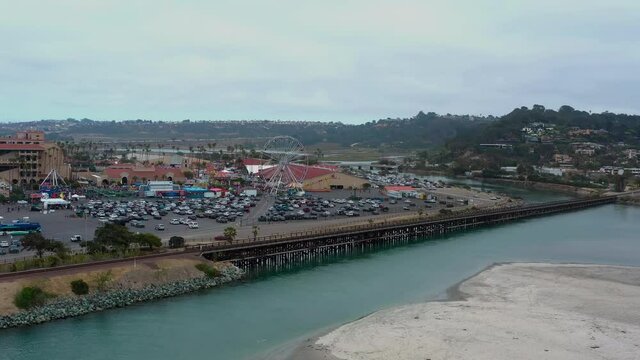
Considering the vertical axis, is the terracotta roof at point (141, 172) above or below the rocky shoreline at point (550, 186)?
above

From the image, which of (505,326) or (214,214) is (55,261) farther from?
(214,214)

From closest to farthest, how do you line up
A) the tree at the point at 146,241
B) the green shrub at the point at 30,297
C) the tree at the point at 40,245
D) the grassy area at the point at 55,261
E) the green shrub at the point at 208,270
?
the green shrub at the point at 30,297 → the grassy area at the point at 55,261 → the tree at the point at 40,245 → the green shrub at the point at 208,270 → the tree at the point at 146,241

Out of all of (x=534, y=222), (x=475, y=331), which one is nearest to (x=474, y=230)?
(x=534, y=222)

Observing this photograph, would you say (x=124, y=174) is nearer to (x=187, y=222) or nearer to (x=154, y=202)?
(x=154, y=202)

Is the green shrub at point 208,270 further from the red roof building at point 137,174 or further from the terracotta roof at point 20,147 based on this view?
the terracotta roof at point 20,147

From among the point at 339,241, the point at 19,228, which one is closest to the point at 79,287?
the point at 19,228

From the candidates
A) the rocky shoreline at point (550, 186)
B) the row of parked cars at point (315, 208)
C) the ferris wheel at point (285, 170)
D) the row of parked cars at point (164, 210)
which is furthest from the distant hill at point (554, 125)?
the row of parked cars at point (164, 210)

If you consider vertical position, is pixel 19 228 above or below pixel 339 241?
above
